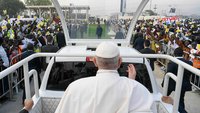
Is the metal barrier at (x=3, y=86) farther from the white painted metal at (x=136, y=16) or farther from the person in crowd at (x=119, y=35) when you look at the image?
the white painted metal at (x=136, y=16)

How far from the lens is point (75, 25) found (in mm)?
5414

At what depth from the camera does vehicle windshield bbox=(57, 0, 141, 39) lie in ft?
17.3

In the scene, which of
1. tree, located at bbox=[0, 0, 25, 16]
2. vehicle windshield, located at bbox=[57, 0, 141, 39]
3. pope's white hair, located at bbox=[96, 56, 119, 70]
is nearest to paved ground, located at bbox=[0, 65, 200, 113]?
vehicle windshield, located at bbox=[57, 0, 141, 39]

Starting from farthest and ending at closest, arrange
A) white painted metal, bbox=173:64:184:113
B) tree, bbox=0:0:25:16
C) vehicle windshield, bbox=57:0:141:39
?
1. tree, bbox=0:0:25:16
2. vehicle windshield, bbox=57:0:141:39
3. white painted metal, bbox=173:64:184:113

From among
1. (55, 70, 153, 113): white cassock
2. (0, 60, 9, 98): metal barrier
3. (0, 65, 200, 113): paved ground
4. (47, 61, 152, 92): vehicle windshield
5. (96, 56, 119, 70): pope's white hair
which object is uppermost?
(96, 56, 119, 70): pope's white hair

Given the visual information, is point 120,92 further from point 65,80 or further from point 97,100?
point 65,80

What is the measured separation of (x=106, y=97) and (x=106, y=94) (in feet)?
0.07

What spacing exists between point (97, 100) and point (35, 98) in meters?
1.67

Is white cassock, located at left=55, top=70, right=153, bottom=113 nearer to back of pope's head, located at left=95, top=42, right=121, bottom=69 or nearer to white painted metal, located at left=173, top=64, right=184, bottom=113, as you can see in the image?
back of pope's head, located at left=95, top=42, right=121, bottom=69

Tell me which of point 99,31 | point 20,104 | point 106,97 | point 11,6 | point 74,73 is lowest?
point 20,104

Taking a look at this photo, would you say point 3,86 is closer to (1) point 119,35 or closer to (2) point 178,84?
(1) point 119,35

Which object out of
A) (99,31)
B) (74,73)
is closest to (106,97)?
(74,73)

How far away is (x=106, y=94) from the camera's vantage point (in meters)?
1.62

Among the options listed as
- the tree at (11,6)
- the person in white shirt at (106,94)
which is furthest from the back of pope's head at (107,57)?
the tree at (11,6)
